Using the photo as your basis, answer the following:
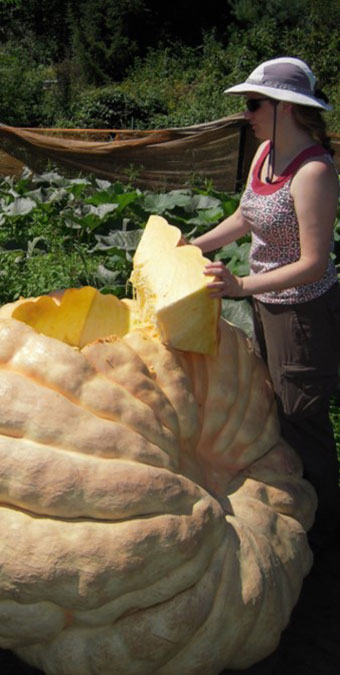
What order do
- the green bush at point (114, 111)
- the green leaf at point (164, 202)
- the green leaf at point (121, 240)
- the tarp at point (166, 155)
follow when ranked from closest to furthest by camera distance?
the green leaf at point (121, 240) → the green leaf at point (164, 202) → the tarp at point (166, 155) → the green bush at point (114, 111)

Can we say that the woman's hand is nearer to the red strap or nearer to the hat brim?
the red strap

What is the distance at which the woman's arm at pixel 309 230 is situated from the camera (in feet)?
7.61

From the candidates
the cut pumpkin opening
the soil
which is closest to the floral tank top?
the cut pumpkin opening

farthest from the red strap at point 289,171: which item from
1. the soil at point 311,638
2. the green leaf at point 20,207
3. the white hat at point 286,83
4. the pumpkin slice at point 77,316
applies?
the green leaf at point 20,207

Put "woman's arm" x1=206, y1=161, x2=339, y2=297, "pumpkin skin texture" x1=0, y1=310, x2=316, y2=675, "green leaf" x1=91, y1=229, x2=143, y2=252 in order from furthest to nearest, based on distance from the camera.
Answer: "green leaf" x1=91, y1=229, x2=143, y2=252 < "woman's arm" x1=206, y1=161, x2=339, y2=297 < "pumpkin skin texture" x1=0, y1=310, x2=316, y2=675

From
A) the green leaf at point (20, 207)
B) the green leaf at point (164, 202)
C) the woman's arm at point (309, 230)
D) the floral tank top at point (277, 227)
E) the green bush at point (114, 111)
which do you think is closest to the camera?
the woman's arm at point (309, 230)

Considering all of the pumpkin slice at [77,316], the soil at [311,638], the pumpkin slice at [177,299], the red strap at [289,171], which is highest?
the red strap at [289,171]

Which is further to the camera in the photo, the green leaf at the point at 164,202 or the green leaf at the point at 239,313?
the green leaf at the point at 164,202

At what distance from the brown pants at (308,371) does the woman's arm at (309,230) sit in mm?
198

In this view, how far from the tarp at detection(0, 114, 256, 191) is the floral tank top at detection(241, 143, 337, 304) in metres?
5.97

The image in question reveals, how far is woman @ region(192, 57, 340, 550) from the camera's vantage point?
2344 millimetres

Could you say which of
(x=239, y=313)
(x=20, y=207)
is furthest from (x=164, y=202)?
(x=239, y=313)

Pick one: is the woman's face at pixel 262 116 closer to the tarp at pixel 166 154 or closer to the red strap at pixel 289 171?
the red strap at pixel 289 171

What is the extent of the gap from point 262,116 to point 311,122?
158 millimetres
